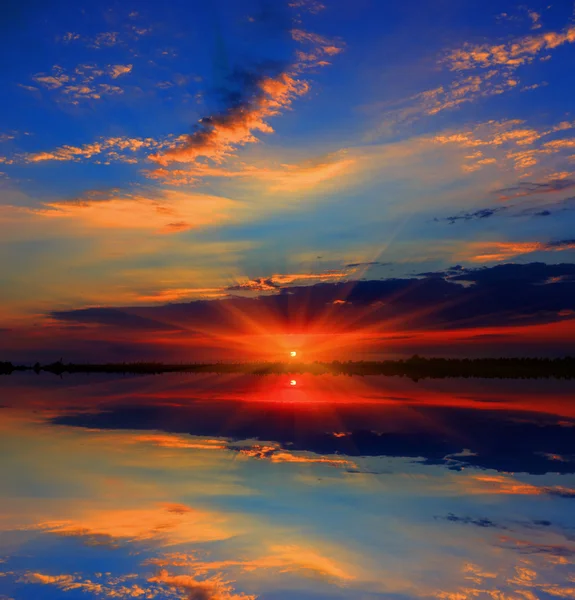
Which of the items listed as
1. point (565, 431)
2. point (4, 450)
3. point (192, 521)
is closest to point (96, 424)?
point (4, 450)

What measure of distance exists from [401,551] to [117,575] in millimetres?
4502

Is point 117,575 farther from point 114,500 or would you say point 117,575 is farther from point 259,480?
point 259,480

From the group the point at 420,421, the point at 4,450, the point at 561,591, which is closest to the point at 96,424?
the point at 4,450

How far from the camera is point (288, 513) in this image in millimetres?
12828

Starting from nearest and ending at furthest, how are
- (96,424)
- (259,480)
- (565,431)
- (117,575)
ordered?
(117,575) < (259,480) < (565,431) < (96,424)

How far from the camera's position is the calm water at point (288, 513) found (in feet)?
30.6

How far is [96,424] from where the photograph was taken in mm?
28031

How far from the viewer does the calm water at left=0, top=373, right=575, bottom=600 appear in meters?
9.33

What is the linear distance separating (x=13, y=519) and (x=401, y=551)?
294 inches

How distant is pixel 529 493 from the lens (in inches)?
569

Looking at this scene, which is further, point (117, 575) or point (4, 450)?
point (4, 450)

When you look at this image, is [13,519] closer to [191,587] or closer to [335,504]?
[191,587]

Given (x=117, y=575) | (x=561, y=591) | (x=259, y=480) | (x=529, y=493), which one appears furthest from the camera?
(x=259, y=480)

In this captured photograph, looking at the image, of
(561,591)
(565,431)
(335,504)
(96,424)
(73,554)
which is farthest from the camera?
(96,424)
